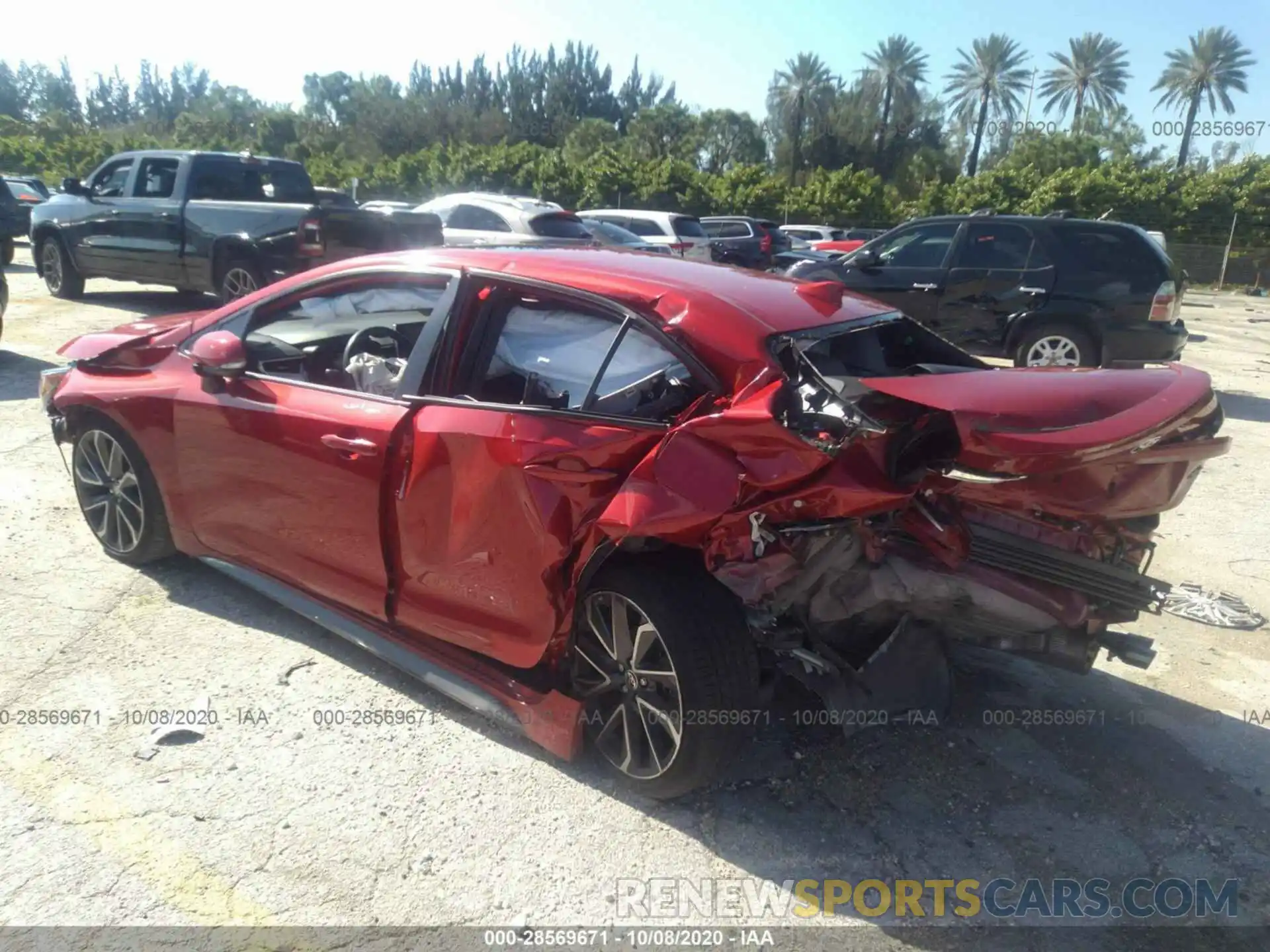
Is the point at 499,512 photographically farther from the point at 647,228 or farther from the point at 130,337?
the point at 647,228

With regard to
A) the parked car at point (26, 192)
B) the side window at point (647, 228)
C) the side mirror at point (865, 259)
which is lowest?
the parked car at point (26, 192)

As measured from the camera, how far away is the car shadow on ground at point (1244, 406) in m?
9.35

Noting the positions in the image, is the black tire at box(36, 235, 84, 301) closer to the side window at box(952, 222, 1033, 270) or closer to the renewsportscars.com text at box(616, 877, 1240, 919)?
the side window at box(952, 222, 1033, 270)

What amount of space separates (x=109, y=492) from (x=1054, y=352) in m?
8.40

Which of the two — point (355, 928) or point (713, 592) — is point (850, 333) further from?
point (355, 928)

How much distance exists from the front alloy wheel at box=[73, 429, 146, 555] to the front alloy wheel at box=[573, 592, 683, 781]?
246 cm

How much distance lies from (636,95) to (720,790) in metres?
91.0

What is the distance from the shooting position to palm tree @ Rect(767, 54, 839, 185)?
2381 inches

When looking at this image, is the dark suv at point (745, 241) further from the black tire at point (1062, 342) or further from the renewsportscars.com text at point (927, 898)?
the renewsportscars.com text at point (927, 898)

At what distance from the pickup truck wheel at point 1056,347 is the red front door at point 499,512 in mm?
7535

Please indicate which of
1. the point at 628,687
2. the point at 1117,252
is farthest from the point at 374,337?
the point at 1117,252

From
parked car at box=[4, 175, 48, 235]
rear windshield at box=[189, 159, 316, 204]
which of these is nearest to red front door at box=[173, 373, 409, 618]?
rear windshield at box=[189, 159, 316, 204]

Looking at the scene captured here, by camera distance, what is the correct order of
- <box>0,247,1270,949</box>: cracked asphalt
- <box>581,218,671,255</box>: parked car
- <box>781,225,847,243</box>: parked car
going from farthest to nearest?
<box>781,225,847,243</box>: parked car → <box>581,218,671,255</box>: parked car → <box>0,247,1270,949</box>: cracked asphalt

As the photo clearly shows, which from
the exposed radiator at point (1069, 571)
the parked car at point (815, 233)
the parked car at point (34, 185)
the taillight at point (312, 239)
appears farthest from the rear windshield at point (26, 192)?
the exposed radiator at point (1069, 571)
